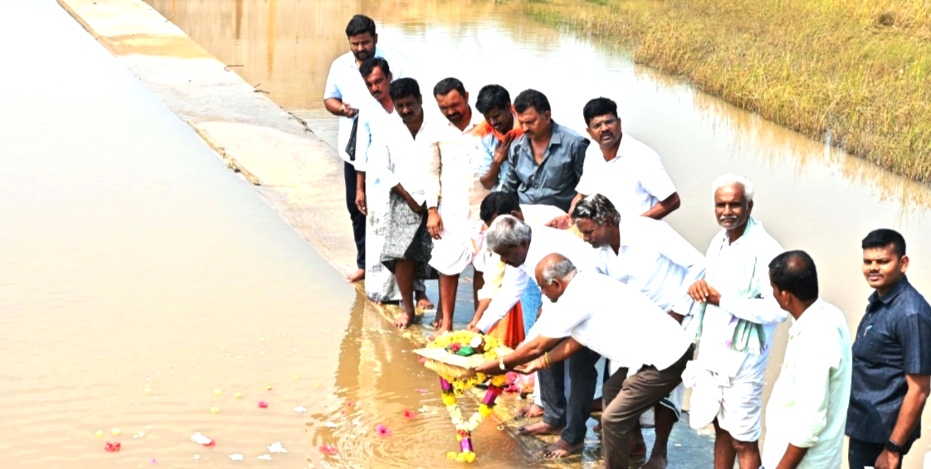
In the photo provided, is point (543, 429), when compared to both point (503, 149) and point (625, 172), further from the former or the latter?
point (503, 149)

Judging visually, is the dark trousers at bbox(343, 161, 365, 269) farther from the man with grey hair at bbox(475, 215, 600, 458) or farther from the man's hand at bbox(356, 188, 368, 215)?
the man with grey hair at bbox(475, 215, 600, 458)

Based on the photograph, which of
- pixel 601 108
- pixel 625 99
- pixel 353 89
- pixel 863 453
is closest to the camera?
pixel 863 453

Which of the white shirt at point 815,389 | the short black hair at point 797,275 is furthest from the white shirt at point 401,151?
the white shirt at point 815,389

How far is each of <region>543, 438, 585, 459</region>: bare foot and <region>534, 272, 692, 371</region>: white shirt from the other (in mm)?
811

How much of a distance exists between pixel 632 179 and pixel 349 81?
8.24 ft

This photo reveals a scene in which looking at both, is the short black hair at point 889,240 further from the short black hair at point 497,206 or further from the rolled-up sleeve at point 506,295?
the short black hair at point 497,206

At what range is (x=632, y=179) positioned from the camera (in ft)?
18.9

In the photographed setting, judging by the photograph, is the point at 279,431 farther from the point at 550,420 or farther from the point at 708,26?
the point at 708,26

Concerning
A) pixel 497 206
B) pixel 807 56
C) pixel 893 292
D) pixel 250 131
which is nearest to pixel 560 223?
pixel 497 206

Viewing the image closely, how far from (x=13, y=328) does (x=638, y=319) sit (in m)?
3.93

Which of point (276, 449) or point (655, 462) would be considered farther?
point (276, 449)

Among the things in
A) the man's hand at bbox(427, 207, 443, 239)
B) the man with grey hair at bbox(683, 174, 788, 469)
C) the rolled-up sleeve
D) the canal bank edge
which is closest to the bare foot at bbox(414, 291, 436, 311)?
the canal bank edge

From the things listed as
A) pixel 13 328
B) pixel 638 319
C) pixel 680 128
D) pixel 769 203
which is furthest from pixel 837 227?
pixel 13 328

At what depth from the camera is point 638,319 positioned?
4707mm
